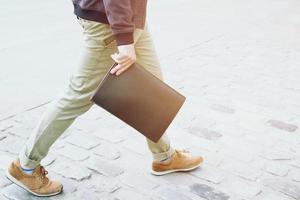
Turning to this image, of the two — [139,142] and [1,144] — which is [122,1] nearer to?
[139,142]

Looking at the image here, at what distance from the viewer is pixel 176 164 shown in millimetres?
3256

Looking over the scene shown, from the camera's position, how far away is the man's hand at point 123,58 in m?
2.50

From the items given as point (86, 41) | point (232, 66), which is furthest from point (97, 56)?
point (232, 66)

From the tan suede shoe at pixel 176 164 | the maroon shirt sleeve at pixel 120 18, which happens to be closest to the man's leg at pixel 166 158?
the tan suede shoe at pixel 176 164

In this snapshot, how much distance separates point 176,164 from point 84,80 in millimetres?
913

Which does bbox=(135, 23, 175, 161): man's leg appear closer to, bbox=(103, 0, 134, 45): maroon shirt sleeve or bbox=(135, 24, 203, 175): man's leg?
bbox=(135, 24, 203, 175): man's leg

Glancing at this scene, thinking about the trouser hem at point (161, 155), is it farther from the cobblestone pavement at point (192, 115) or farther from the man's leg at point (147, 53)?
the man's leg at point (147, 53)

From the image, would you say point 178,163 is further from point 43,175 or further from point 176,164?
point 43,175

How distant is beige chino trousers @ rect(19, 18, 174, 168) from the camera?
265 cm

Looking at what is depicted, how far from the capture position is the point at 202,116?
428cm

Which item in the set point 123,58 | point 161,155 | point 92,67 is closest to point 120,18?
point 123,58

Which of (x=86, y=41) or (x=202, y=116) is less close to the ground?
(x=86, y=41)

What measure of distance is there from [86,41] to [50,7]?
6.93 metres

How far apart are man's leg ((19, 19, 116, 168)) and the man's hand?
5.8 inches
